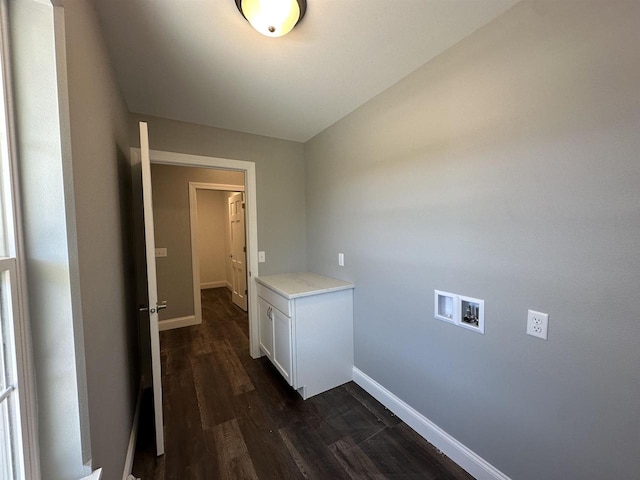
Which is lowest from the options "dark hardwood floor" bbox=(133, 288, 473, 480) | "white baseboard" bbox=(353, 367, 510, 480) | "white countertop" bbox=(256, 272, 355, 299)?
"dark hardwood floor" bbox=(133, 288, 473, 480)

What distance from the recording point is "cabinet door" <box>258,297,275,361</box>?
236 centimetres

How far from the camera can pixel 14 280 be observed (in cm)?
66

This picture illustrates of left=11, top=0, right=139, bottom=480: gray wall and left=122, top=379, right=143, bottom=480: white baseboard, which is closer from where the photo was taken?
left=11, top=0, right=139, bottom=480: gray wall

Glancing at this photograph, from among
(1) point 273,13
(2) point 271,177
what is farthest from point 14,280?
(2) point 271,177

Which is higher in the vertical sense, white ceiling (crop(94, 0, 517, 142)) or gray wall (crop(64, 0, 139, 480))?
white ceiling (crop(94, 0, 517, 142))

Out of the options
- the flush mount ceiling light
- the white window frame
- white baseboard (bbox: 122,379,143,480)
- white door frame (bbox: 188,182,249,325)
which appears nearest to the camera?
the white window frame

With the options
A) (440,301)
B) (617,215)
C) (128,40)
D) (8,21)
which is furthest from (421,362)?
(128,40)

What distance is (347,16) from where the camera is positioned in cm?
119

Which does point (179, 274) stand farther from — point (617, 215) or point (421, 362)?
point (617, 215)

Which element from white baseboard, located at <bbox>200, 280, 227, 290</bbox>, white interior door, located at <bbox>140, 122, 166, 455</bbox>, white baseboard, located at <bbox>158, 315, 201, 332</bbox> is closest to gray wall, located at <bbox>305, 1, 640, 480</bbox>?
white interior door, located at <bbox>140, 122, 166, 455</bbox>

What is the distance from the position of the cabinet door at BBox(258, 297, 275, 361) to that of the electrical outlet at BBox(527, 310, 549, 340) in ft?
5.98

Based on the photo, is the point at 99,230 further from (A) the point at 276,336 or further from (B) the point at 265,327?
(B) the point at 265,327

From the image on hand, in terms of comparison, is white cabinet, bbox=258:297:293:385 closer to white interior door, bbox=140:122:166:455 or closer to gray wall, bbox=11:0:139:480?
white interior door, bbox=140:122:166:455

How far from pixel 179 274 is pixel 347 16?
3464 millimetres
